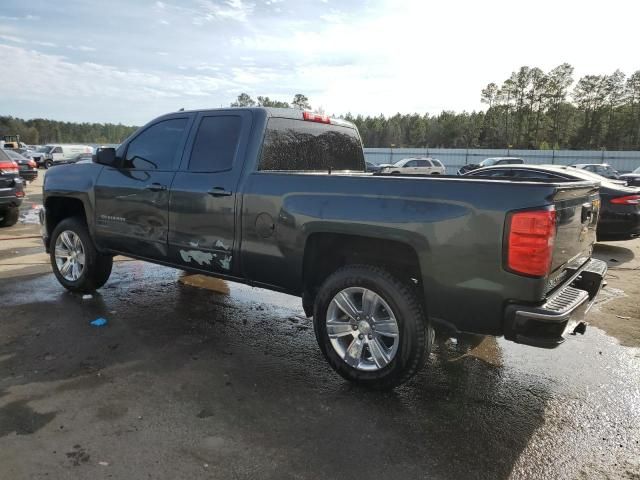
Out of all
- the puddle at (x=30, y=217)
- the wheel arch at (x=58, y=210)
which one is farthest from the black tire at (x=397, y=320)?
the puddle at (x=30, y=217)

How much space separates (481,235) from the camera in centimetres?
291

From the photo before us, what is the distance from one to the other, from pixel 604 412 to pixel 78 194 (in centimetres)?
541

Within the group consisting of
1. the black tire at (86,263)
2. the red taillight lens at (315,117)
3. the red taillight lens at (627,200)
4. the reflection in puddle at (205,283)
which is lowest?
the reflection in puddle at (205,283)

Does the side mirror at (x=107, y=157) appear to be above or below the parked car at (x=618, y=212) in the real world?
above

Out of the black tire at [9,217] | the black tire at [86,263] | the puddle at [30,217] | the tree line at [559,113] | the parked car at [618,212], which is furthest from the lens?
the tree line at [559,113]

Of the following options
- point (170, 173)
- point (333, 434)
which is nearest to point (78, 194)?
point (170, 173)

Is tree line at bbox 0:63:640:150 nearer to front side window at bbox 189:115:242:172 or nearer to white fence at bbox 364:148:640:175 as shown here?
white fence at bbox 364:148:640:175

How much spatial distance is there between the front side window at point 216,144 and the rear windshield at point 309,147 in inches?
12.4

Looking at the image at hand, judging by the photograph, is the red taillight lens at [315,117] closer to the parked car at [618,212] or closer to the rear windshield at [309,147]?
the rear windshield at [309,147]

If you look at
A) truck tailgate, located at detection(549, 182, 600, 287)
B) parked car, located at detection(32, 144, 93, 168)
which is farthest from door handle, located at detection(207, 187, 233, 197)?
parked car, located at detection(32, 144, 93, 168)

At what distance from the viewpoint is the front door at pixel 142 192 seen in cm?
467

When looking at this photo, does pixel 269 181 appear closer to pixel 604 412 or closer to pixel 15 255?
pixel 604 412

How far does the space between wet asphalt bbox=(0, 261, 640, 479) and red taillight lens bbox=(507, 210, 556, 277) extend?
3.49ft

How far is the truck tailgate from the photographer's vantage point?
2.98 meters
